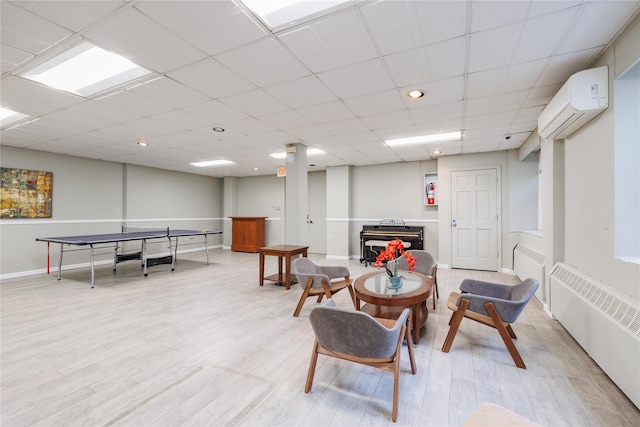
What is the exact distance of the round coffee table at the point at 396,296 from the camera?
2.53m

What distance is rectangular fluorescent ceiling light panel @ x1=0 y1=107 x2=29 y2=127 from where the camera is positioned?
381 centimetres

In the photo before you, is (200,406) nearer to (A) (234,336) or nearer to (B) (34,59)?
(A) (234,336)

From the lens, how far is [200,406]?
1.88m

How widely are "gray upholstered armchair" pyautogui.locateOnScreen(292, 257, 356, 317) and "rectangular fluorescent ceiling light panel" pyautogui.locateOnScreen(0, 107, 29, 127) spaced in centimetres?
437

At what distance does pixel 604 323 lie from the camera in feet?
7.21

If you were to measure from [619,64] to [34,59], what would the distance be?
486cm

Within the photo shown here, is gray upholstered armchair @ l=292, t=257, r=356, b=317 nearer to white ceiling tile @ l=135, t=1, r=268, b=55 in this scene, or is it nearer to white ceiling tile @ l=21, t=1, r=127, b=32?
white ceiling tile @ l=135, t=1, r=268, b=55

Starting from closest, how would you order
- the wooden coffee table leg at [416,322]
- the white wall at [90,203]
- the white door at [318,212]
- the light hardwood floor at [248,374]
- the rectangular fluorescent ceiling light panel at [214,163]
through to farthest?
the light hardwood floor at [248,374] → the wooden coffee table leg at [416,322] → the white wall at [90,203] → the rectangular fluorescent ceiling light panel at [214,163] → the white door at [318,212]

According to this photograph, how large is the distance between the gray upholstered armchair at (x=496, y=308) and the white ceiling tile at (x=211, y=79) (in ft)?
10.0

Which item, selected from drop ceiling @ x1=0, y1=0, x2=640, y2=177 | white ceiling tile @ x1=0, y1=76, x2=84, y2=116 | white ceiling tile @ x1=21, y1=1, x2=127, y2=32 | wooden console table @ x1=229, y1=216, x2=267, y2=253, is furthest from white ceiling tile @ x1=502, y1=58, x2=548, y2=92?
wooden console table @ x1=229, y1=216, x2=267, y2=253

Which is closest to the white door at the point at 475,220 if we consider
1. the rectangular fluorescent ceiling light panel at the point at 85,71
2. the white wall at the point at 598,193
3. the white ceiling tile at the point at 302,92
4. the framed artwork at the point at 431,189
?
the framed artwork at the point at 431,189

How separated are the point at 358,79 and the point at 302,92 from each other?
662mm

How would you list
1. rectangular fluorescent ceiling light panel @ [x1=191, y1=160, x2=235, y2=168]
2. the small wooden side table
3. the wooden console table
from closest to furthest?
the small wooden side table → rectangular fluorescent ceiling light panel @ [x1=191, y1=160, x2=235, y2=168] → the wooden console table

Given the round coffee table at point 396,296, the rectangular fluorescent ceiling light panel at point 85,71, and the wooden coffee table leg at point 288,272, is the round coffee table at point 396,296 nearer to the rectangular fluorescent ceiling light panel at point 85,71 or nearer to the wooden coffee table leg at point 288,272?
the wooden coffee table leg at point 288,272
